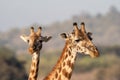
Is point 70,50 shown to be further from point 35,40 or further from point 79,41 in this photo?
point 35,40

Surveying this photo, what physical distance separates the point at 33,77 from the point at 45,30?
179 m

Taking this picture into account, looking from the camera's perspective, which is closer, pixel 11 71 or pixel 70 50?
pixel 70 50

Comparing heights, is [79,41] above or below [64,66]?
above

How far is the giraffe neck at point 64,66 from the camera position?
39.7 feet

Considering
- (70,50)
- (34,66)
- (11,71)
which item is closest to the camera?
(70,50)

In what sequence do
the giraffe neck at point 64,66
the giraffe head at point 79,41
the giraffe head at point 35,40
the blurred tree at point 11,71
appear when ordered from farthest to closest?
the blurred tree at point 11,71 < the giraffe head at point 35,40 < the giraffe neck at point 64,66 < the giraffe head at point 79,41

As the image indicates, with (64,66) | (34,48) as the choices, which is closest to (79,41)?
(64,66)

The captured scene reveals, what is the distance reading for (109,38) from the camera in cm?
18338

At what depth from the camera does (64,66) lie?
39.7 feet

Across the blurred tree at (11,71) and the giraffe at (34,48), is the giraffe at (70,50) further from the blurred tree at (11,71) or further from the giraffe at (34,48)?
the blurred tree at (11,71)

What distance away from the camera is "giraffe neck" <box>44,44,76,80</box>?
12.1 m

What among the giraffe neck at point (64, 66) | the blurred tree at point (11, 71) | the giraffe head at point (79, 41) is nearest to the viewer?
the giraffe head at point (79, 41)

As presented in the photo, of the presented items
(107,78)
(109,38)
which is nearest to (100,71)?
(107,78)

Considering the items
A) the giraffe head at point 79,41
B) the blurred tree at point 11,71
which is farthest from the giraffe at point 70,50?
the blurred tree at point 11,71
